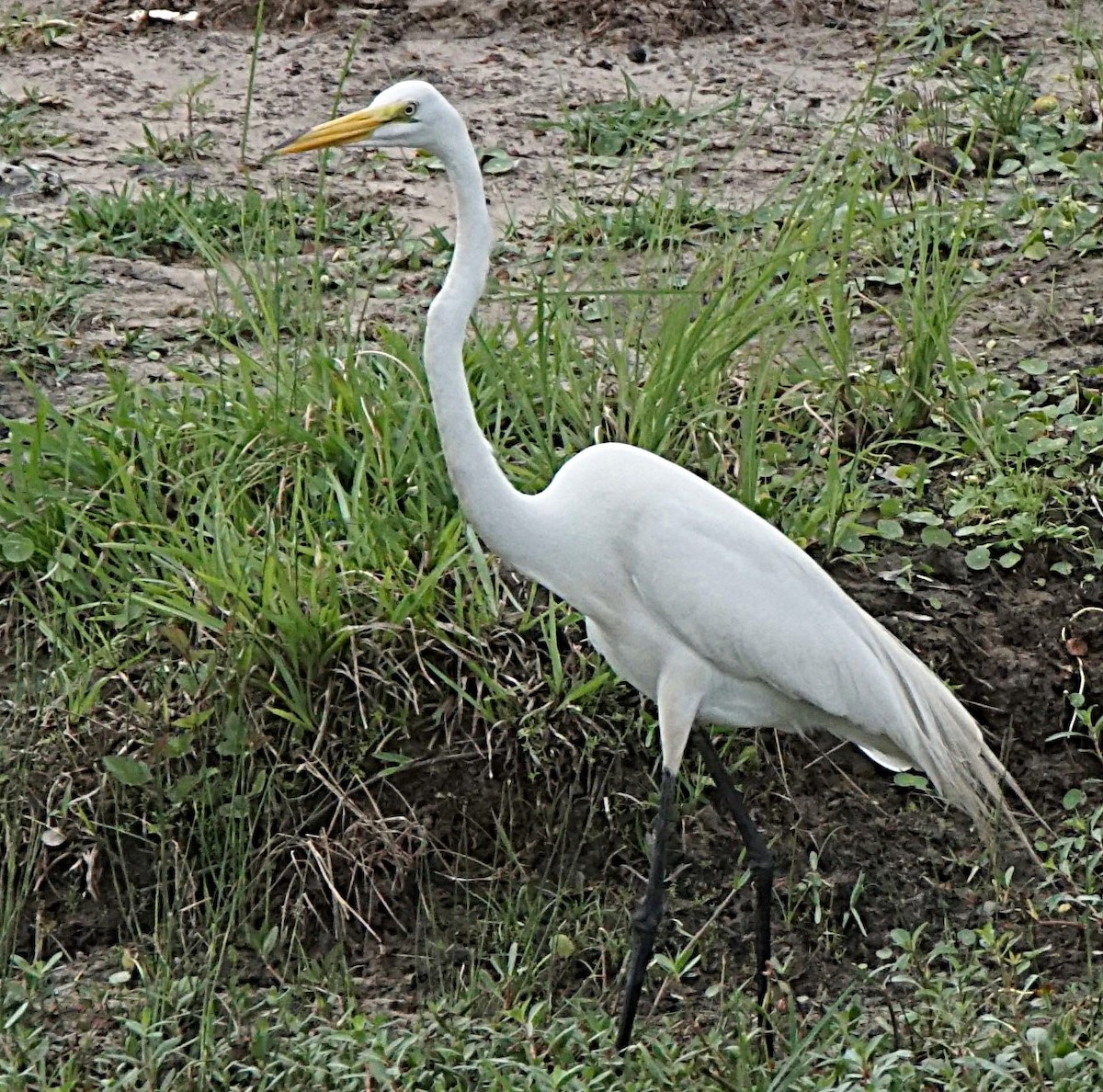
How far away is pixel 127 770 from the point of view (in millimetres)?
3359

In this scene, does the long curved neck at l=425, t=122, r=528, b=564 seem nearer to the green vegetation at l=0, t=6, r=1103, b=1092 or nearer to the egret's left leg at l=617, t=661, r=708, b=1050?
the egret's left leg at l=617, t=661, r=708, b=1050

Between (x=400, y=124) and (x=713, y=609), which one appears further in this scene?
(x=713, y=609)

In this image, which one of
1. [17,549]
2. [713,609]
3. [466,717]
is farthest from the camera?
[17,549]

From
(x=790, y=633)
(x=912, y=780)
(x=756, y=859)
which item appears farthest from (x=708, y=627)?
(x=912, y=780)

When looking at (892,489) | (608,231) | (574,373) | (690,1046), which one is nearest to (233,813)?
(690,1046)

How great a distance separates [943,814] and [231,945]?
1431 mm

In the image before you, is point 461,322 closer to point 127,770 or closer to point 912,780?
point 127,770

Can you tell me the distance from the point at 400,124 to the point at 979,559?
1.72 meters

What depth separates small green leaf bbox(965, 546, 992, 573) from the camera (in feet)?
12.3

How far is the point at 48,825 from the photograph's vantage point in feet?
11.0

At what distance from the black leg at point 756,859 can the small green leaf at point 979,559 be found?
0.86 meters

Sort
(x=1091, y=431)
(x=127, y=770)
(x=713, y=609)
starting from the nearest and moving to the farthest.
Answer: (x=713, y=609) < (x=127, y=770) < (x=1091, y=431)

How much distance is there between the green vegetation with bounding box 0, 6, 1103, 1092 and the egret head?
1.05m

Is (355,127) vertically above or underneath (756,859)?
above
